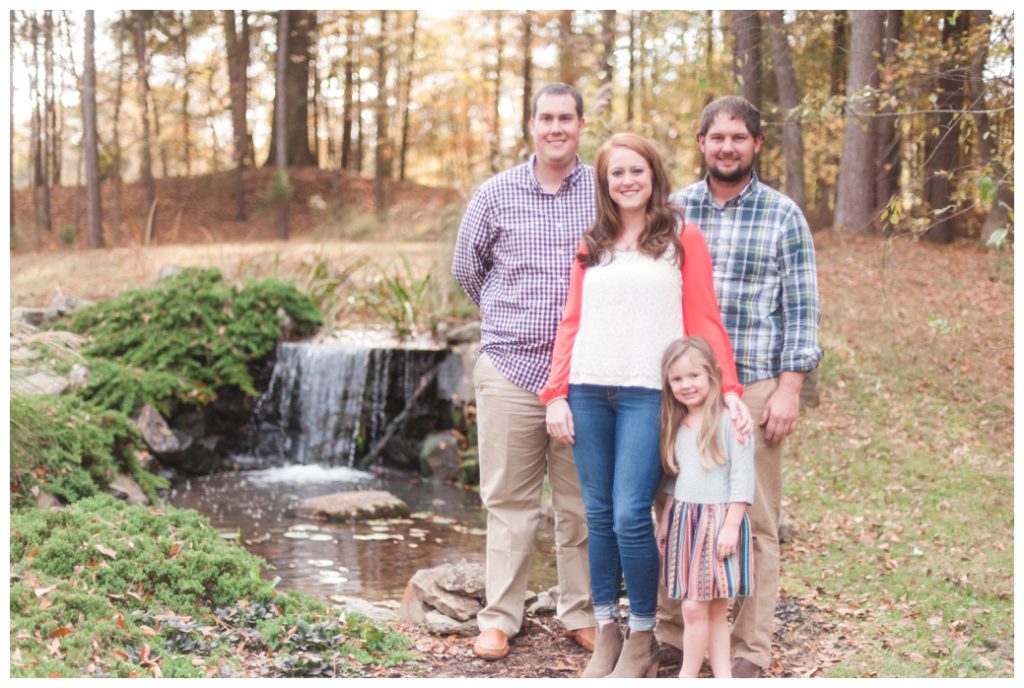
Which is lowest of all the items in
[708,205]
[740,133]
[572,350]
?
[572,350]

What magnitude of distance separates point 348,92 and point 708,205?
22518 mm

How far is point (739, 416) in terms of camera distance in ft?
10.8

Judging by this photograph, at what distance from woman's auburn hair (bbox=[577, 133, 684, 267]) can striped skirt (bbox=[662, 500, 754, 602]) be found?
86 cm

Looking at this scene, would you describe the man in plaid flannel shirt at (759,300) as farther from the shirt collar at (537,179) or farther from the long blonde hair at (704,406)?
the shirt collar at (537,179)

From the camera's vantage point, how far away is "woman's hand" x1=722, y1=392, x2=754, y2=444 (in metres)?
3.27

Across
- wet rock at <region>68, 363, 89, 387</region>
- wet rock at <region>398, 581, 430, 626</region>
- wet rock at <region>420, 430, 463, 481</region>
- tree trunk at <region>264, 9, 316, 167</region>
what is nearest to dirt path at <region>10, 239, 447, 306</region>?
wet rock at <region>420, 430, 463, 481</region>

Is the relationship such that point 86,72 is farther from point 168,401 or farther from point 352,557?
point 352,557

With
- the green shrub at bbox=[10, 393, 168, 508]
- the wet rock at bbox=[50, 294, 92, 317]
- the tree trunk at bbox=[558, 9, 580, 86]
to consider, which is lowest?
the green shrub at bbox=[10, 393, 168, 508]

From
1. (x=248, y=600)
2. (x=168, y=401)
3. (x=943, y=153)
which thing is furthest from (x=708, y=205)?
(x=943, y=153)

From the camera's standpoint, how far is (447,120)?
25672 millimetres

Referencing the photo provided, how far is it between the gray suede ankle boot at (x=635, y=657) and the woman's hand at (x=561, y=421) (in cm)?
72

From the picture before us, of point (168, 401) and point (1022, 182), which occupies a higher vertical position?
point (1022, 182)

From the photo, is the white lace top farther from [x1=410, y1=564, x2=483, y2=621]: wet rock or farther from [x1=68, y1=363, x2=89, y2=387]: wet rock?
[x1=68, y1=363, x2=89, y2=387]: wet rock

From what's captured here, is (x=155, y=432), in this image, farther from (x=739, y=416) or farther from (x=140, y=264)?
(x=739, y=416)
